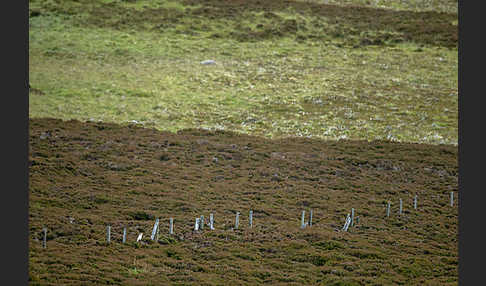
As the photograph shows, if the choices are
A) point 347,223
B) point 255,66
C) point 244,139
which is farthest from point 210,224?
point 255,66

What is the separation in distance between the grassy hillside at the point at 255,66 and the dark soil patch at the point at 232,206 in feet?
13.6

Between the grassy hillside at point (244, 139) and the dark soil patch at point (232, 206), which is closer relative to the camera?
Answer: the dark soil patch at point (232, 206)

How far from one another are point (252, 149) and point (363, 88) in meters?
19.3

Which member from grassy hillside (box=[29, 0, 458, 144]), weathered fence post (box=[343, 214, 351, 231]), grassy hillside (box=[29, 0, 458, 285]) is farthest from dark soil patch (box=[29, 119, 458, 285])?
grassy hillside (box=[29, 0, 458, 144])

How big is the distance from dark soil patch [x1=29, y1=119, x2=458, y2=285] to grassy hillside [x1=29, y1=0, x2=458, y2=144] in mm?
4140

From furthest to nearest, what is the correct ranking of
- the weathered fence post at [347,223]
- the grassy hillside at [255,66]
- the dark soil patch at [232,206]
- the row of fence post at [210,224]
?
the grassy hillside at [255,66] < the weathered fence post at [347,223] < the row of fence post at [210,224] < the dark soil patch at [232,206]

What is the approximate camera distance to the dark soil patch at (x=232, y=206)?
64.9ft

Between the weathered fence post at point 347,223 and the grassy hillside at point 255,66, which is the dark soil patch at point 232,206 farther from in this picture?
the grassy hillside at point 255,66

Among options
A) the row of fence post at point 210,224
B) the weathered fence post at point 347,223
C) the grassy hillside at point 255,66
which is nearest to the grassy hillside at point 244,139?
the grassy hillside at point 255,66

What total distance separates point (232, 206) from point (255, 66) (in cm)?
3037

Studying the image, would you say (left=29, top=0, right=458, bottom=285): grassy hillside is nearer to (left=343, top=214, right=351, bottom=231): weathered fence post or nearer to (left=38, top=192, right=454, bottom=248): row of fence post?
(left=38, top=192, right=454, bottom=248): row of fence post

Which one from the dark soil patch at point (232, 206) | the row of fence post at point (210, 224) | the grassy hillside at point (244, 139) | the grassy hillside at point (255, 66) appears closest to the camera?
the dark soil patch at point (232, 206)

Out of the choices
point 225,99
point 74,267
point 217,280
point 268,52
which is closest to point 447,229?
point 217,280

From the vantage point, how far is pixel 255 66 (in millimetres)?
55062
